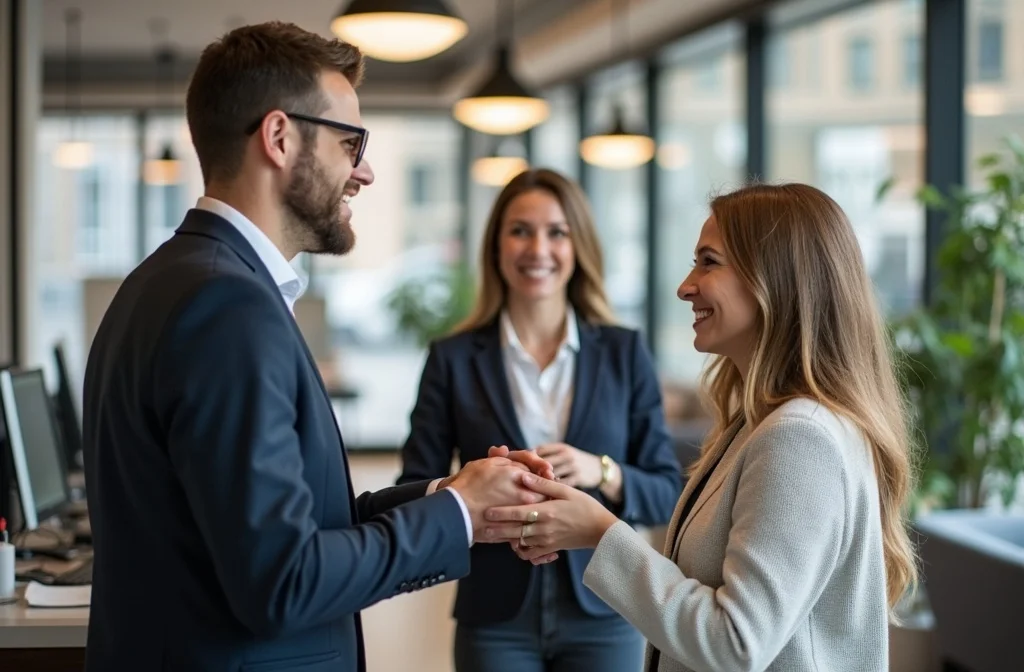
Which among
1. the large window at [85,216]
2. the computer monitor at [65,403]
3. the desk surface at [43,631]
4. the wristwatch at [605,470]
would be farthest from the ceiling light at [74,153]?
the wristwatch at [605,470]

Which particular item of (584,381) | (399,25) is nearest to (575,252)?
(584,381)

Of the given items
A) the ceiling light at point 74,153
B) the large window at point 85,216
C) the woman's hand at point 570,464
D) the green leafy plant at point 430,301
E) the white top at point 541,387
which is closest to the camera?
the woman's hand at point 570,464

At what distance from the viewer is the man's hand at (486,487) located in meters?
1.71

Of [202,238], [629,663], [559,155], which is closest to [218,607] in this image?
[202,238]

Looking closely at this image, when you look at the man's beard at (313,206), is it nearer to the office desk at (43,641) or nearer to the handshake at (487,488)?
the handshake at (487,488)

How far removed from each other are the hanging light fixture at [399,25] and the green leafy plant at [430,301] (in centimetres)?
715

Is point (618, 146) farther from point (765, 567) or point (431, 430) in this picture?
point (765, 567)

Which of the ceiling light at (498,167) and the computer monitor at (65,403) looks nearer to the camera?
the computer monitor at (65,403)

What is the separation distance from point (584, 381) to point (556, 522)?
0.88 metres

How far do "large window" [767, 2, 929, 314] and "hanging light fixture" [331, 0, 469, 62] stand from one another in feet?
6.61

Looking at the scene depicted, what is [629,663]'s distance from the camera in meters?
2.57

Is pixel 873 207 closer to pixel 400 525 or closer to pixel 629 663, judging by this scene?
pixel 629 663

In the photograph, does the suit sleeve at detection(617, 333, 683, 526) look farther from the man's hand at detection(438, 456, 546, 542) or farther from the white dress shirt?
the white dress shirt

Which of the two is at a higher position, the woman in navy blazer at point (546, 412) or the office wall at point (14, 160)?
the office wall at point (14, 160)
